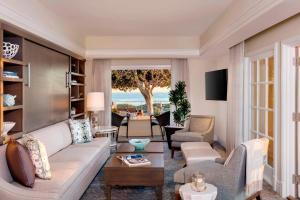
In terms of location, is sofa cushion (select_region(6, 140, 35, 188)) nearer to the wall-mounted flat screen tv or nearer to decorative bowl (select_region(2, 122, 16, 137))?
decorative bowl (select_region(2, 122, 16, 137))

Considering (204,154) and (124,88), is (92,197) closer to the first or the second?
(204,154)

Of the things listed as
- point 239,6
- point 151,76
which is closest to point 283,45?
point 239,6

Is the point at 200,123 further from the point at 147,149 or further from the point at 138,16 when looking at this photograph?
the point at 138,16

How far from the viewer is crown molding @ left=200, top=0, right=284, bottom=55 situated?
110 inches

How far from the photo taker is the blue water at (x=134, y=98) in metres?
11.1

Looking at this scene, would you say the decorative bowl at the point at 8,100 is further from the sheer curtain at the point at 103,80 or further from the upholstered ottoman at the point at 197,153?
the sheer curtain at the point at 103,80

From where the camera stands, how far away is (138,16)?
189 inches

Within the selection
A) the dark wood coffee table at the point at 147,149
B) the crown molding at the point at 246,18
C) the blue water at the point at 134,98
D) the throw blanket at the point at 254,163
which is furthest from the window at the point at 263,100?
the blue water at the point at 134,98

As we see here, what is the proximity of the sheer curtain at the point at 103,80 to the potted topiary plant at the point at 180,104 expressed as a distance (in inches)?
65.6

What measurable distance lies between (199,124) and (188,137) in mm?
621

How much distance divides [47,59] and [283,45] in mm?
3463

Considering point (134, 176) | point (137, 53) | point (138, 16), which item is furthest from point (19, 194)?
point (137, 53)

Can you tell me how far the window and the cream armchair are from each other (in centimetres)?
103

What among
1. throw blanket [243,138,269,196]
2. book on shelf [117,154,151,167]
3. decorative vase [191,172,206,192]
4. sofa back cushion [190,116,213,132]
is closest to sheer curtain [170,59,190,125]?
sofa back cushion [190,116,213,132]
